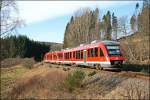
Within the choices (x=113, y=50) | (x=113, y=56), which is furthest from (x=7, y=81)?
(x=113, y=56)

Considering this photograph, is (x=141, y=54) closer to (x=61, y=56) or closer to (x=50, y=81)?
(x=61, y=56)

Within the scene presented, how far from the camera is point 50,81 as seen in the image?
24.9m

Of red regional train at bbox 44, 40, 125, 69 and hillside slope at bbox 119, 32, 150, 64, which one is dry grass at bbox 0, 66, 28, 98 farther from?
hillside slope at bbox 119, 32, 150, 64

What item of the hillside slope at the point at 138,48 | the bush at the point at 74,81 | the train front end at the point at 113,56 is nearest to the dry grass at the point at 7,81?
the bush at the point at 74,81

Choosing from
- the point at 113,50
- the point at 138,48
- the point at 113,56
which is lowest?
the point at 113,56

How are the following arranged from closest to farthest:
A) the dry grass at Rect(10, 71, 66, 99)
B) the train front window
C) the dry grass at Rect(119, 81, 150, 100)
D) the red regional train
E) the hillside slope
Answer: the dry grass at Rect(119, 81, 150, 100) → the dry grass at Rect(10, 71, 66, 99) → the red regional train → the train front window → the hillside slope

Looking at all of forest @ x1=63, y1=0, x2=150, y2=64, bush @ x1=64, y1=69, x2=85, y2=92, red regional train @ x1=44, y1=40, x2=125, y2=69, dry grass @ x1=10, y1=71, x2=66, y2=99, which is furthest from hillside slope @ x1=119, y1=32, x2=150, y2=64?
bush @ x1=64, y1=69, x2=85, y2=92

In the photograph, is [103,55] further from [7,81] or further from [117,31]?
[117,31]

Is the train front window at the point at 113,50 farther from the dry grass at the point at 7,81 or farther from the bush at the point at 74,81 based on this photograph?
the dry grass at the point at 7,81

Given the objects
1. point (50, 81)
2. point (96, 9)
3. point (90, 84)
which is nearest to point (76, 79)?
point (90, 84)

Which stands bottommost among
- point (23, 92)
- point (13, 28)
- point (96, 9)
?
point (23, 92)

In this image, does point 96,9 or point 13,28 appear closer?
point 13,28

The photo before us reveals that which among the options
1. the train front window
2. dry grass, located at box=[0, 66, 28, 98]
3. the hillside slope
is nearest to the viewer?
dry grass, located at box=[0, 66, 28, 98]

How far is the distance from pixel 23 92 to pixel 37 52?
81.4m
